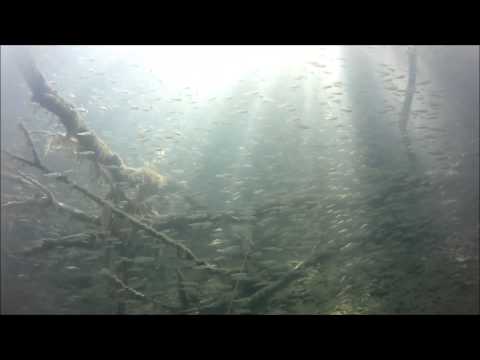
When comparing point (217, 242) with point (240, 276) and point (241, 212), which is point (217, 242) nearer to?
point (241, 212)

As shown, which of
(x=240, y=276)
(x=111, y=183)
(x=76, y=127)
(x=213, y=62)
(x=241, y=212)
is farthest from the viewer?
(x=213, y=62)

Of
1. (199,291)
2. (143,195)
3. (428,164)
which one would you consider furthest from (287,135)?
(199,291)

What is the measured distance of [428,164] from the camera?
11633mm

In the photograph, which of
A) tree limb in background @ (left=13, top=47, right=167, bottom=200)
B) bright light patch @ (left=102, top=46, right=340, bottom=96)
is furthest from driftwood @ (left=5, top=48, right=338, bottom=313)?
Answer: bright light patch @ (left=102, top=46, right=340, bottom=96)

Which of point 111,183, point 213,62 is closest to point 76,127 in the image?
point 111,183

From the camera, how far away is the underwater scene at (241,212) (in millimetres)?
6777

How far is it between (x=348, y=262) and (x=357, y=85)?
16472 millimetres

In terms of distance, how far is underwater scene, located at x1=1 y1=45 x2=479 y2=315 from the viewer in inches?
267

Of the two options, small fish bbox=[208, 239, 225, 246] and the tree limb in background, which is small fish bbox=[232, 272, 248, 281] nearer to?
small fish bbox=[208, 239, 225, 246]

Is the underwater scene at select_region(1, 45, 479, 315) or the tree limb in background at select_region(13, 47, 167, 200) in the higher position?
the tree limb in background at select_region(13, 47, 167, 200)

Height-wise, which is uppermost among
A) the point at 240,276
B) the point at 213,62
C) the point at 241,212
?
the point at 213,62

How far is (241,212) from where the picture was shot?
30.9 feet
